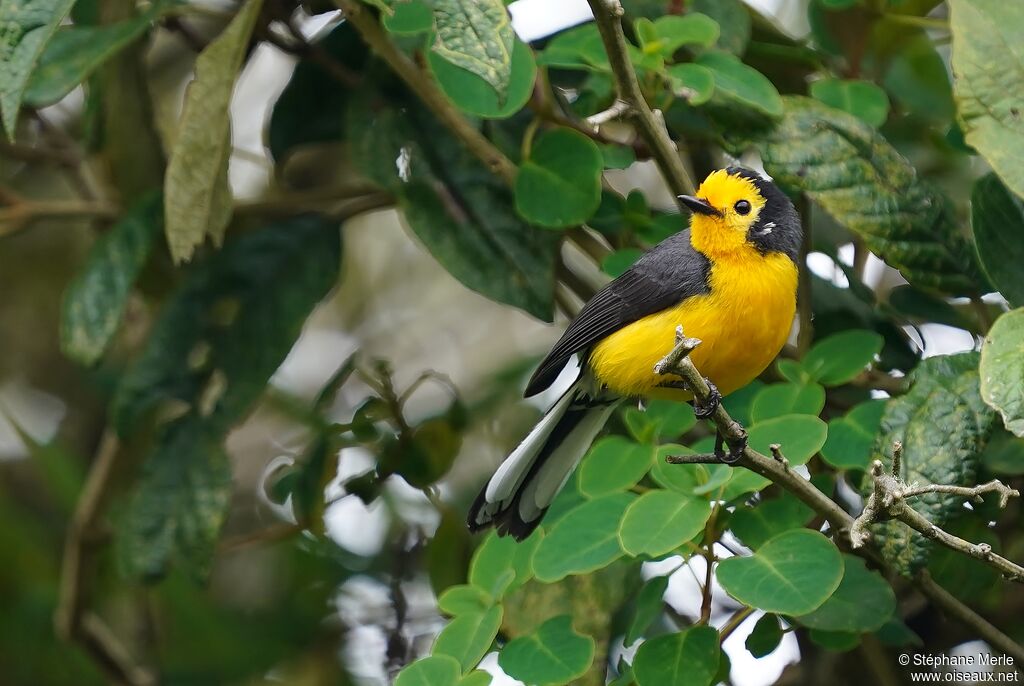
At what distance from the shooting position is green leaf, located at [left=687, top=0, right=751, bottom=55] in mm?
2871

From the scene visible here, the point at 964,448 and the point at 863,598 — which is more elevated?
the point at 964,448

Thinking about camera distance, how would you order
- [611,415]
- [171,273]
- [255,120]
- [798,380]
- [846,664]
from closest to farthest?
[798,380]
[846,664]
[611,415]
[171,273]
[255,120]

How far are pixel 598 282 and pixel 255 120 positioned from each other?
192cm

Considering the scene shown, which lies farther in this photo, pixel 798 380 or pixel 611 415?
pixel 611 415

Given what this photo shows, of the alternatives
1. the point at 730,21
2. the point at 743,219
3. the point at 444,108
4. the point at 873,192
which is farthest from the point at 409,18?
the point at 873,192

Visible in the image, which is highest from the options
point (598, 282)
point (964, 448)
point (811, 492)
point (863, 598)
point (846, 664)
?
point (811, 492)

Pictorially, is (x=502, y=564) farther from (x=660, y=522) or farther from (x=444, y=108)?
(x=444, y=108)

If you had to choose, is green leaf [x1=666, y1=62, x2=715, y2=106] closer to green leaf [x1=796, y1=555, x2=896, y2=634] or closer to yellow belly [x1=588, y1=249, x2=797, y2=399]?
yellow belly [x1=588, y1=249, x2=797, y2=399]

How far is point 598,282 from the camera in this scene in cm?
398

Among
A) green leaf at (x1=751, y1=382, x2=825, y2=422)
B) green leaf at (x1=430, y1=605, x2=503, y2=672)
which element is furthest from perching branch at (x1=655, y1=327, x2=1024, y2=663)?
green leaf at (x1=430, y1=605, x2=503, y2=672)

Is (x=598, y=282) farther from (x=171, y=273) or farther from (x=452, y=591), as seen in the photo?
(x=452, y=591)

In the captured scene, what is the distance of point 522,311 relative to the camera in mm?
3215

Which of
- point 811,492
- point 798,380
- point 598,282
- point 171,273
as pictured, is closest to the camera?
point 811,492

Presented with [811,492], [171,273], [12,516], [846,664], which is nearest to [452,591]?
[811,492]
